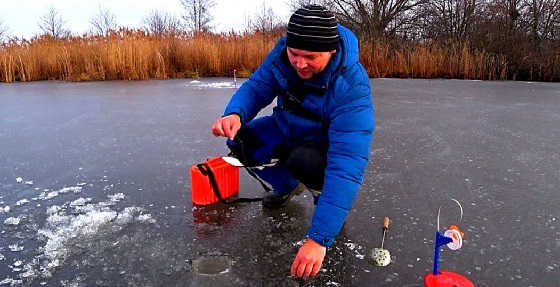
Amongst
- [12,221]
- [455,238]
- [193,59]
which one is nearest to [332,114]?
[455,238]

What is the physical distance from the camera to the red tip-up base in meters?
1.43

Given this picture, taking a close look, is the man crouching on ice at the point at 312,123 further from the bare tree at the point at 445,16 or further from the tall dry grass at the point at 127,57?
the bare tree at the point at 445,16

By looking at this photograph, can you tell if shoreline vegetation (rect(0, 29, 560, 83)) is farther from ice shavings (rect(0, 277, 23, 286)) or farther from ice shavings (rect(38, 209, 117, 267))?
ice shavings (rect(0, 277, 23, 286))

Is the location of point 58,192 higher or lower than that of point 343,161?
lower

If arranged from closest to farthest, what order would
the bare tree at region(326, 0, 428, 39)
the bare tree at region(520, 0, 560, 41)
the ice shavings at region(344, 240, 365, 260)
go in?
the ice shavings at region(344, 240, 365, 260) → the bare tree at region(520, 0, 560, 41) → the bare tree at region(326, 0, 428, 39)

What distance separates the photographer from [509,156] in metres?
3.05

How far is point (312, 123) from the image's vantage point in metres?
1.79

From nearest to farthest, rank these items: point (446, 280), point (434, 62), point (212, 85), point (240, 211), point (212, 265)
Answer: point (446, 280), point (212, 265), point (240, 211), point (212, 85), point (434, 62)

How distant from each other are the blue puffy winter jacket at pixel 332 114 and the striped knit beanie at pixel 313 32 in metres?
0.09

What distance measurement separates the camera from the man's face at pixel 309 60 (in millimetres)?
1530

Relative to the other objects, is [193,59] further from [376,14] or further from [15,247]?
[376,14]

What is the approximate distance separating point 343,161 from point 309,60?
16.4 inches

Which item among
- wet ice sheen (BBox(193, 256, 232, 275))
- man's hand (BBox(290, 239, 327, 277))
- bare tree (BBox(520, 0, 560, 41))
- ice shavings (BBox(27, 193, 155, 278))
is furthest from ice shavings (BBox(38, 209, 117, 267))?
bare tree (BBox(520, 0, 560, 41))

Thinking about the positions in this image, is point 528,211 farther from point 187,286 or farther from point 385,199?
point 187,286
